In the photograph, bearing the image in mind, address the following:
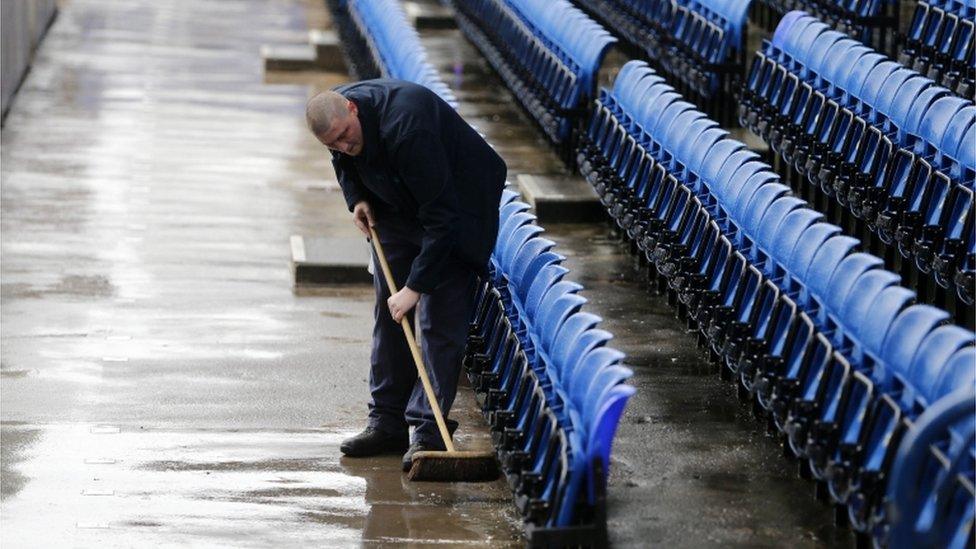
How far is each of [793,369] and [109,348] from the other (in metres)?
1.91

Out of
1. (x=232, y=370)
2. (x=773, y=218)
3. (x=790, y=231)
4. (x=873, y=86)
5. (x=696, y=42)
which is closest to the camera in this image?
(x=790, y=231)

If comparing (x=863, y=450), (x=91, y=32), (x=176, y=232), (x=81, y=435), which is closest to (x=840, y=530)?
(x=863, y=450)

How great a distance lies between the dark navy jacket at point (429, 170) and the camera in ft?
10.6

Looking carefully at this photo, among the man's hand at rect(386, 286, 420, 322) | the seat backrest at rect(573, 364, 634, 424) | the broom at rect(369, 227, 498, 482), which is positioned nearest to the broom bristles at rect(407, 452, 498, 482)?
the broom at rect(369, 227, 498, 482)

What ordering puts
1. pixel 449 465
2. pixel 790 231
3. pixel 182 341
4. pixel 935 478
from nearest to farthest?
pixel 935 478 < pixel 449 465 < pixel 790 231 < pixel 182 341

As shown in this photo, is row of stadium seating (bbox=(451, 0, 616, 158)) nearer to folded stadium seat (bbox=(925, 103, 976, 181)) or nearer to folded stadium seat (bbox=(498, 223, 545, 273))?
folded stadium seat (bbox=(925, 103, 976, 181))

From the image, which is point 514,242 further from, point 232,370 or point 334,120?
point 232,370

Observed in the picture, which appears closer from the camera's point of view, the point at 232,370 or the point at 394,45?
the point at 232,370

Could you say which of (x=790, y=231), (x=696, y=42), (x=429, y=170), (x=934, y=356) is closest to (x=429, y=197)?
(x=429, y=170)

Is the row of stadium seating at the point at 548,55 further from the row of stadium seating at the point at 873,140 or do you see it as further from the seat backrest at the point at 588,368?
the seat backrest at the point at 588,368

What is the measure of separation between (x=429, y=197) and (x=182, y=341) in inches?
56.6

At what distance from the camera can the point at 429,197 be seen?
3.24 m

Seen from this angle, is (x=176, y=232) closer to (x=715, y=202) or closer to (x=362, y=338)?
(x=362, y=338)

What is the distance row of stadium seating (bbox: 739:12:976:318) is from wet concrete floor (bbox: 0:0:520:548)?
1094 mm
